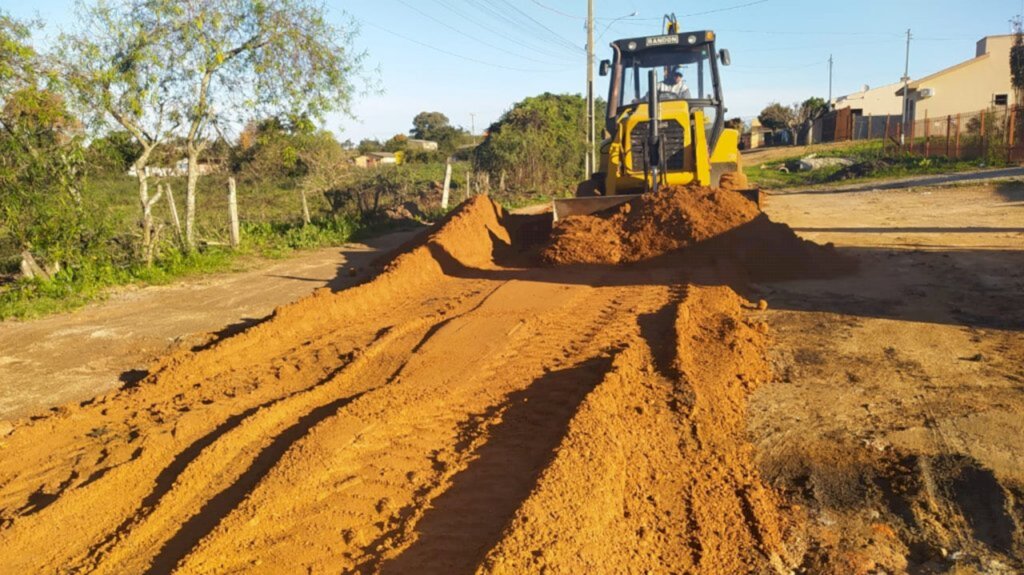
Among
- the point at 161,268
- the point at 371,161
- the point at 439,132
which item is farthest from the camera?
the point at 439,132

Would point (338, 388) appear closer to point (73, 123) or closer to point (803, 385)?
point (803, 385)

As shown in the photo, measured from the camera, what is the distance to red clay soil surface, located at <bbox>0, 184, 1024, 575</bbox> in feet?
11.3

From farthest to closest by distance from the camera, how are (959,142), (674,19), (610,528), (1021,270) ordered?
(959,142)
(674,19)
(1021,270)
(610,528)

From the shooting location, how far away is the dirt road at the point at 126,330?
6762mm

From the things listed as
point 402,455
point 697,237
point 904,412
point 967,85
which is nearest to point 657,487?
point 402,455

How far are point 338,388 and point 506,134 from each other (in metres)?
24.5

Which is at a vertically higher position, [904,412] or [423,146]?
[423,146]

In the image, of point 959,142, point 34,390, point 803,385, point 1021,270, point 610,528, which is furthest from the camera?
point 959,142

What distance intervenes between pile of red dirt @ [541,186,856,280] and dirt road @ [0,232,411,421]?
12.3 feet

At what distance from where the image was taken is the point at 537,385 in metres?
5.64

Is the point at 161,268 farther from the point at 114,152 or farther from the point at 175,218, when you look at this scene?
the point at 114,152

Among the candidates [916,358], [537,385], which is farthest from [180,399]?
[916,358]

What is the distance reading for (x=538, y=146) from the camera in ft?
99.3

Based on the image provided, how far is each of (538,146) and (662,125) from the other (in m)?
18.6
